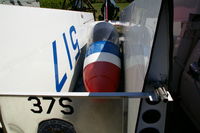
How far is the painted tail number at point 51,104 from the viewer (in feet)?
3.16

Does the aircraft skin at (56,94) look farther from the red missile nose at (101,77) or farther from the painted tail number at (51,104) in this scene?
the red missile nose at (101,77)

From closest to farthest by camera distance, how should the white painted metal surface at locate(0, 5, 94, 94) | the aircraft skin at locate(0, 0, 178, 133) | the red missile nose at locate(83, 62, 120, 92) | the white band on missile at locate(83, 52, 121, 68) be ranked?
the aircraft skin at locate(0, 0, 178, 133) → the white painted metal surface at locate(0, 5, 94, 94) → the red missile nose at locate(83, 62, 120, 92) → the white band on missile at locate(83, 52, 121, 68)

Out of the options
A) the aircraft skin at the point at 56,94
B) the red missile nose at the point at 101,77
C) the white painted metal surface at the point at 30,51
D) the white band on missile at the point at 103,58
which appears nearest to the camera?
the aircraft skin at the point at 56,94

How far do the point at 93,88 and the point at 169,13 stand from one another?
4.16ft

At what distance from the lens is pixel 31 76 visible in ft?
4.31

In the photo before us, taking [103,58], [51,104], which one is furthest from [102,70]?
[51,104]

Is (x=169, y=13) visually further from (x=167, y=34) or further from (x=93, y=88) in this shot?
(x=93, y=88)

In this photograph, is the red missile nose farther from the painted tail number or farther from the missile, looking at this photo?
the painted tail number

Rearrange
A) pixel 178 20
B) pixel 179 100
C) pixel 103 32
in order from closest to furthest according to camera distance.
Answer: pixel 178 20
pixel 179 100
pixel 103 32

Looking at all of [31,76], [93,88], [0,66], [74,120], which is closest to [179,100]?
[93,88]

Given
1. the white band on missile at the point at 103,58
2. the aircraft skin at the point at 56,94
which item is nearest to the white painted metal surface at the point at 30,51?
the aircraft skin at the point at 56,94

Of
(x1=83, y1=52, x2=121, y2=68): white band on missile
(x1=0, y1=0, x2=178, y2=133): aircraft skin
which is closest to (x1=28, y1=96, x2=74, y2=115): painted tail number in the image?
(x1=0, y1=0, x2=178, y2=133): aircraft skin

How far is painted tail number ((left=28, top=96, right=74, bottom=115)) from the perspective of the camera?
0.96 m

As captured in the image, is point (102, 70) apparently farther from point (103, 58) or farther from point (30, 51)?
point (30, 51)
